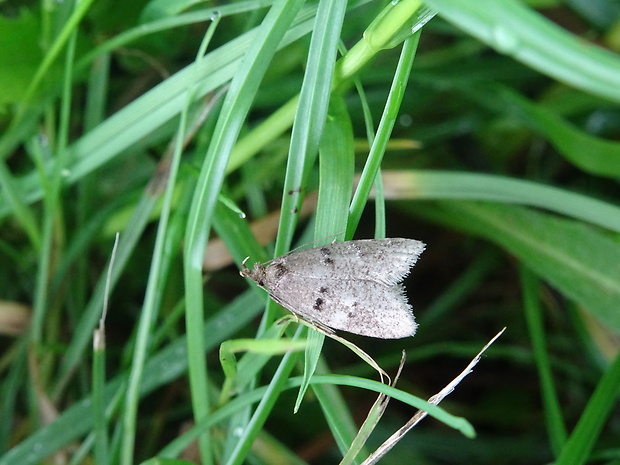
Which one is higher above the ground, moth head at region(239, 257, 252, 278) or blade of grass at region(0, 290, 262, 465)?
moth head at region(239, 257, 252, 278)

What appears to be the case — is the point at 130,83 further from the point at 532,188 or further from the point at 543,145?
the point at 543,145

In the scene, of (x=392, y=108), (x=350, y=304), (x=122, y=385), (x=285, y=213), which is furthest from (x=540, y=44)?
(x=122, y=385)

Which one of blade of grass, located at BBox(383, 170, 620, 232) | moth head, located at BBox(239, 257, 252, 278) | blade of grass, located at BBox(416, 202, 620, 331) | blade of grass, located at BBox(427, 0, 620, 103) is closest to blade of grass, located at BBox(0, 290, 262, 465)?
moth head, located at BBox(239, 257, 252, 278)

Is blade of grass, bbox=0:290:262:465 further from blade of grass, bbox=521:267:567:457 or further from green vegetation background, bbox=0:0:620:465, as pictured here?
blade of grass, bbox=521:267:567:457

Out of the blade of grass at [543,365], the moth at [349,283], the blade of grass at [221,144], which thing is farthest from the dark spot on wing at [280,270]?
the blade of grass at [543,365]

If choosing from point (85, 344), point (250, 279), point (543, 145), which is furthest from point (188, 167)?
point (543, 145)

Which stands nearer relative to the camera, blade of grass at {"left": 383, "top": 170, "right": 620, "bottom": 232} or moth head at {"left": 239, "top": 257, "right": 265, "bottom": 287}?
moth head at {"left": 239, "top": 257, "right": 265, "bottom": 287}

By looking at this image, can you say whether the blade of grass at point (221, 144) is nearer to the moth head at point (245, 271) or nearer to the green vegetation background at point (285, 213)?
the green vegetation background at point (285, 213)
